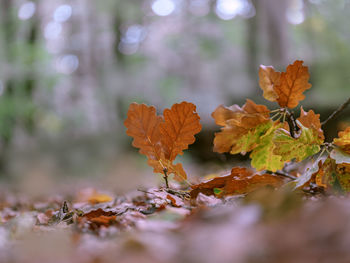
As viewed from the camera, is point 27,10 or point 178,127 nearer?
point 178,127

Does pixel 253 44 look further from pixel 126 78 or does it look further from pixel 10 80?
pixel 10 80

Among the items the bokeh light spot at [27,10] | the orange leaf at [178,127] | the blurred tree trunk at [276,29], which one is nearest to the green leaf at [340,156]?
the orange leaf at [178,127]

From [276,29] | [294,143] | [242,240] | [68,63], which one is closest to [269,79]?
[294,143]

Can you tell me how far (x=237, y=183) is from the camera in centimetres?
70

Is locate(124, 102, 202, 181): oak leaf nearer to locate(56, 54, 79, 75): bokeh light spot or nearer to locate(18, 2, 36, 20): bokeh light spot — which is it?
locate(18, 2, 36, 20): bokeh light spot

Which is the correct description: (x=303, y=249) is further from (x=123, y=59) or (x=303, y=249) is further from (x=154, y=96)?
(x=123, y=59)

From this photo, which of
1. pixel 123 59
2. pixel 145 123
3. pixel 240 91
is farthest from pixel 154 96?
pixel 145 123

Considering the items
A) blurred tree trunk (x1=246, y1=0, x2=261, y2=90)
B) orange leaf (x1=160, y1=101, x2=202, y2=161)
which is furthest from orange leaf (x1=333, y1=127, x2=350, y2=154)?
blurred tree trunk (x1=246, y1=0, x2=261, y2=90)

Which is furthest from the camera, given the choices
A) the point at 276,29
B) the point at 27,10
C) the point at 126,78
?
the point at 126,78

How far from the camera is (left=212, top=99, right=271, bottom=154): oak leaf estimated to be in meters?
0.75

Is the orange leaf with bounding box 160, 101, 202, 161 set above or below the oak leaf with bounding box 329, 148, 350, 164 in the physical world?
above

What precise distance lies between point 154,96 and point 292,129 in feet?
25.7

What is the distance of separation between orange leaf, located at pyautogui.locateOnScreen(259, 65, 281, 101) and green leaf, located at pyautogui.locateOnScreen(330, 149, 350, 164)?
184 mm

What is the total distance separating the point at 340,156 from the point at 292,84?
19 cm
